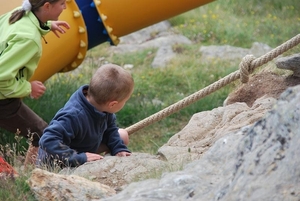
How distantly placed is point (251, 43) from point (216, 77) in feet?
5.76

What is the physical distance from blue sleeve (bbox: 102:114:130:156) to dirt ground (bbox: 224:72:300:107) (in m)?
0.92

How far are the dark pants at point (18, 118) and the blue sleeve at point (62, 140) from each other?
0.77 metres

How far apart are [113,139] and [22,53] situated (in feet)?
2.58

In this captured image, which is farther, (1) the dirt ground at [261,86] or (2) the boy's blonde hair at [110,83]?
(1) the dirt ground at [261,86]

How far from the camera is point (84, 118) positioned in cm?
428

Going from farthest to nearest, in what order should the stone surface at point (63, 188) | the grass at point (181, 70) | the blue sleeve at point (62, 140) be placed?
the grass at point (181, 70) < the blue sleeve at point (62, 140) < the stone surface at point (63, 188)

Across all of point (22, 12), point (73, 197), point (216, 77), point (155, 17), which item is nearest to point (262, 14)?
point (216, 77)

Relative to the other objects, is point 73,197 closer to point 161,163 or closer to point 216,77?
point 161,163

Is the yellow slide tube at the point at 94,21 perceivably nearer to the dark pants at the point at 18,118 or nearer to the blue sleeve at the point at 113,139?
the dark pants at the point at 18,118

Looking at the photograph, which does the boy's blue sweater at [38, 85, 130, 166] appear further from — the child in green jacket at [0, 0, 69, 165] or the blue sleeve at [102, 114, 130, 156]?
the child in green jacket at [0, 0, 69, 165]

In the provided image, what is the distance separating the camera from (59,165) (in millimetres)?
4156

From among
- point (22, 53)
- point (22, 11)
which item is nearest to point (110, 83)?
point (22, 53)

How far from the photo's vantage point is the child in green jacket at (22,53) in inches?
183

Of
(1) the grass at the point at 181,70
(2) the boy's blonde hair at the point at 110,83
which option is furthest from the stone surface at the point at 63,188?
(2) the boy's blonde hair at the point at 110,83
